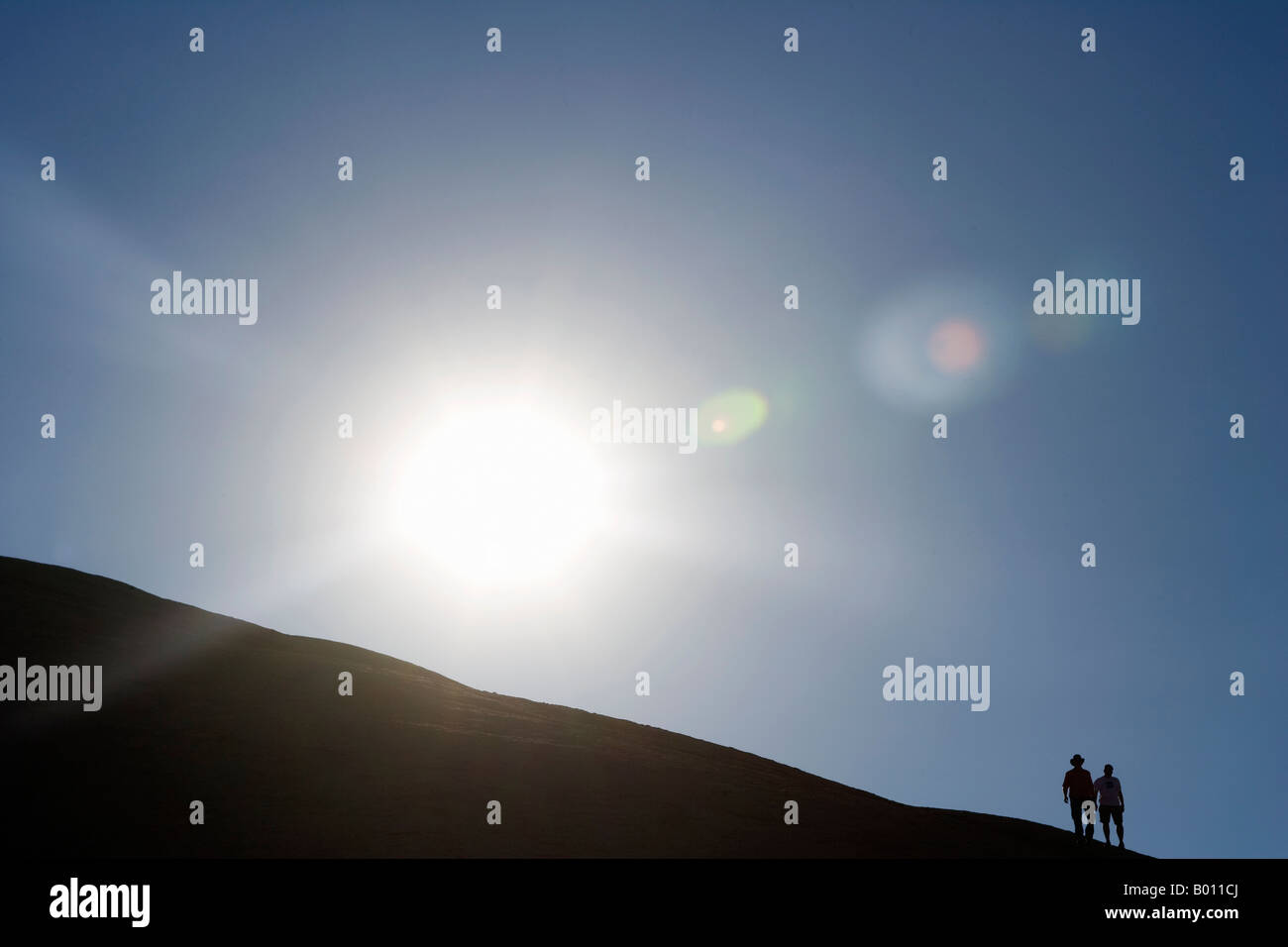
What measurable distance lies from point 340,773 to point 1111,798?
17746 millimetres

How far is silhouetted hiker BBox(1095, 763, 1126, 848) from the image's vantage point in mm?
23047

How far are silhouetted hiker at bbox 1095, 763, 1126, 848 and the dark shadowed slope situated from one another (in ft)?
8.13

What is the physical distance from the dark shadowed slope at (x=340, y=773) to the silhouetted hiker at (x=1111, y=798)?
2.48 meters

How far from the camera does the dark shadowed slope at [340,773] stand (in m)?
18.7

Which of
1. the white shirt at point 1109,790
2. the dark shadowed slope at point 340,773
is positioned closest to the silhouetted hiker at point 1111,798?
the white shirt at point 1109,790

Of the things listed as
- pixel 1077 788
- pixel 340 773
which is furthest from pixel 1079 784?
pixel 340 773

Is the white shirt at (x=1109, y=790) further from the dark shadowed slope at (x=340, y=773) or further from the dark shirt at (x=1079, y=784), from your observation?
the dark shadowed slope at (x=340, y=773)

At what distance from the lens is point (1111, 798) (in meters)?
23.1

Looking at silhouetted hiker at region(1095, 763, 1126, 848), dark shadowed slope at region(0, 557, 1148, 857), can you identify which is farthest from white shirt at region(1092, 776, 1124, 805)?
dark shadowed slope at region(0, 557, 1148, 857)
